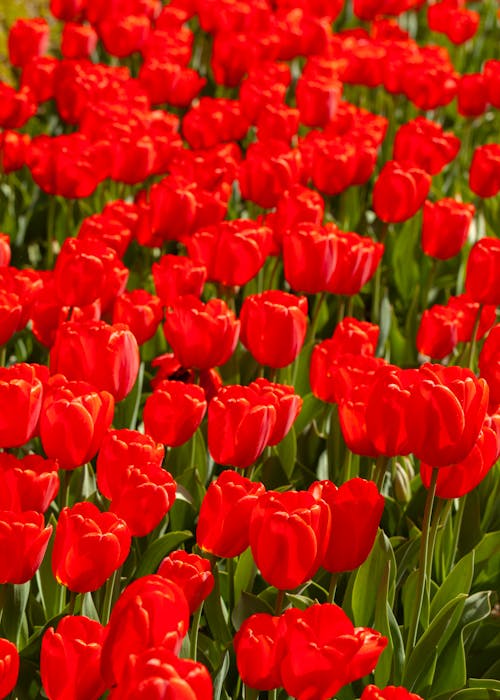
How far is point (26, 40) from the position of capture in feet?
15.3

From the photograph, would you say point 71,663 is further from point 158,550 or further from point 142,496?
point 158,550

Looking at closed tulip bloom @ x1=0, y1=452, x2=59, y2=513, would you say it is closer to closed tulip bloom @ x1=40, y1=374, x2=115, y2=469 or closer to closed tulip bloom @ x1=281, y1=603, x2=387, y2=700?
closed tulip bloom @ x1=40, y1=374, x2=115, y2=469

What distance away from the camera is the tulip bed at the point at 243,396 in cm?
172

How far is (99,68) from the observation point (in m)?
4.42

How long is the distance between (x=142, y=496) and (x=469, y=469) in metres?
0.55

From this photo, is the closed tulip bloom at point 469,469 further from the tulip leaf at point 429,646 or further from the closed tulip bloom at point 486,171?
the closed tulip bloom at point 486,171

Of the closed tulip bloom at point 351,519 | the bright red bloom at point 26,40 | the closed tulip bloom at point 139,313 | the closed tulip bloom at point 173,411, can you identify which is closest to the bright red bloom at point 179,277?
the closed tulip bloom at point 139,313

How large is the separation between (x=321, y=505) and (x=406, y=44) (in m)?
3.56

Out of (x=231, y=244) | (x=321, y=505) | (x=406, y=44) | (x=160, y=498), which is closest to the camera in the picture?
(x=321, y=505)

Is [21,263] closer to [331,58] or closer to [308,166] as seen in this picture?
[308,166]

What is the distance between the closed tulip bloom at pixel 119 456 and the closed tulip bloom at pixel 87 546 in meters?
0.14

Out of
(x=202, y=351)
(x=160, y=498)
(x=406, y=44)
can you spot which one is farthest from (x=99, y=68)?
(x=160, y=498)

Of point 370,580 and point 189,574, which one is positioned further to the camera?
point 370,580

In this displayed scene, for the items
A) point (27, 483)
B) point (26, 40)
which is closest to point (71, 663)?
point (27, 483)
